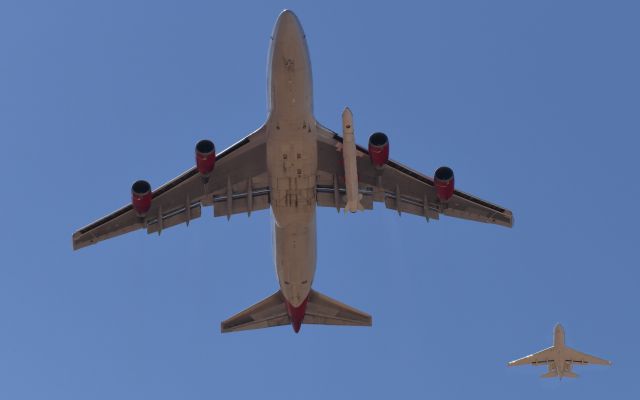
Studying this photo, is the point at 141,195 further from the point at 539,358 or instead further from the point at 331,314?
the point at 539,358

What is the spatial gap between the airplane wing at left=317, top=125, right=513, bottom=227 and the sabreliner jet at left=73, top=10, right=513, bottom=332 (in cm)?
4

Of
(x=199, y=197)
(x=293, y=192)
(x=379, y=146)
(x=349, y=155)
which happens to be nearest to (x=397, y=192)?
(x=379, y=146)

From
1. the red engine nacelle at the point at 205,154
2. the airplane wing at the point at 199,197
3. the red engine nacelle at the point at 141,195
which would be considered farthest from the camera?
the airplane wing at the point at 199,197

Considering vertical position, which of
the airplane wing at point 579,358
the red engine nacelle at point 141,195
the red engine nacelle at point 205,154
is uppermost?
the red engine nacelle at point 205,154

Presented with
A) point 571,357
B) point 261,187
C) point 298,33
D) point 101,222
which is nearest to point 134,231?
point 101,222

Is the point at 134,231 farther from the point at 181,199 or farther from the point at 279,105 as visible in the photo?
the point at 279,105

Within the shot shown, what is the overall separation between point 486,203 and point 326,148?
707 centimetres

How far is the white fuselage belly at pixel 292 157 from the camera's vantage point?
3350 cm

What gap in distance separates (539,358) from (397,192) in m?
17.9

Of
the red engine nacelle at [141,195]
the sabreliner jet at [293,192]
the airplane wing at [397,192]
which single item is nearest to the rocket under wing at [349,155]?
the sabreliner jet at [293,192]

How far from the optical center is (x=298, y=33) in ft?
110

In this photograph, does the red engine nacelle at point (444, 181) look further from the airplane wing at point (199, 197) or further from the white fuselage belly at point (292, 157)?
the airplane wing at point (199, 197)

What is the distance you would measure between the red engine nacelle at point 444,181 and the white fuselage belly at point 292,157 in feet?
16.5

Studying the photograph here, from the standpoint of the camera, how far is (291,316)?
1672 inches
